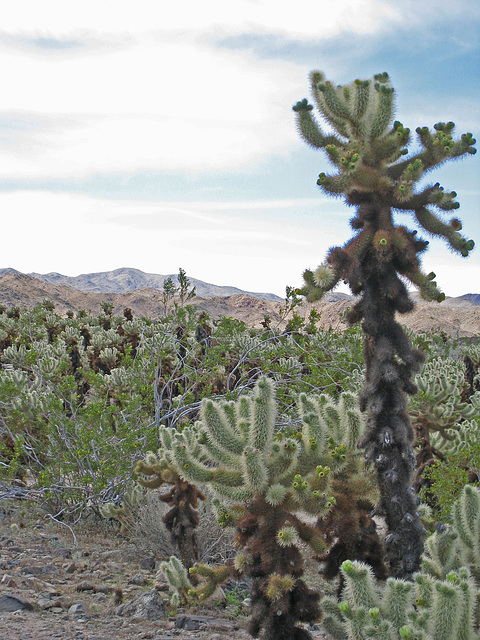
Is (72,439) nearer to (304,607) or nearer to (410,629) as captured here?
(304,607)

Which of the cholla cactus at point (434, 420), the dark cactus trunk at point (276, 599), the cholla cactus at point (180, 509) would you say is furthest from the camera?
the cholla cactus at point (434, 420)

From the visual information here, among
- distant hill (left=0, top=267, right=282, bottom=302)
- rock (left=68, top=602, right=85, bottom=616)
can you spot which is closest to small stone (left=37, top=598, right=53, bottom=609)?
rock (left=68, top=602, right=85, bottom=616)

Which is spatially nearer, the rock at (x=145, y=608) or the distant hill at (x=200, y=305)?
the rock at (x=145, y=608)

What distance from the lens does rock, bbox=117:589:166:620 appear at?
4.65 m

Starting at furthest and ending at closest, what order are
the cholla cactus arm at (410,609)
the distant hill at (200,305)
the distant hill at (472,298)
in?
the distant hill at (472,298), the distant hill at (200,305), the cholla cactus arm at (410,609)

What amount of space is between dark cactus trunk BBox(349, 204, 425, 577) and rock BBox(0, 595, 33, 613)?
2.89m

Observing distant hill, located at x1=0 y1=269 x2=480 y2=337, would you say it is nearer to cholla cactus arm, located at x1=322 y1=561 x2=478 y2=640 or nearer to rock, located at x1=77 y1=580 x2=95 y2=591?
rock, located at x1=77 y1=580 x2=95 y2=591

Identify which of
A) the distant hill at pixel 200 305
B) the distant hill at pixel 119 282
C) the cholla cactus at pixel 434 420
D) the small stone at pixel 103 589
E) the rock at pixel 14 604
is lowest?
the small stone at pixel 103 589

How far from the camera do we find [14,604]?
4633 mm

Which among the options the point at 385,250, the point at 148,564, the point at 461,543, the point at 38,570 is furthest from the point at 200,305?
the point at 461,543

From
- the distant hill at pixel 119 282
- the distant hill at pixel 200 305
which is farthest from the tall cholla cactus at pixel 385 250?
the distant hill at pixel 119 282

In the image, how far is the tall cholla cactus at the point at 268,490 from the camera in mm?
3686

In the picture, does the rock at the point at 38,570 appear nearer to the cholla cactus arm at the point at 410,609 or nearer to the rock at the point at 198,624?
the rock at the point at 198,624

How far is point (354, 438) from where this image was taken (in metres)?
4.39
